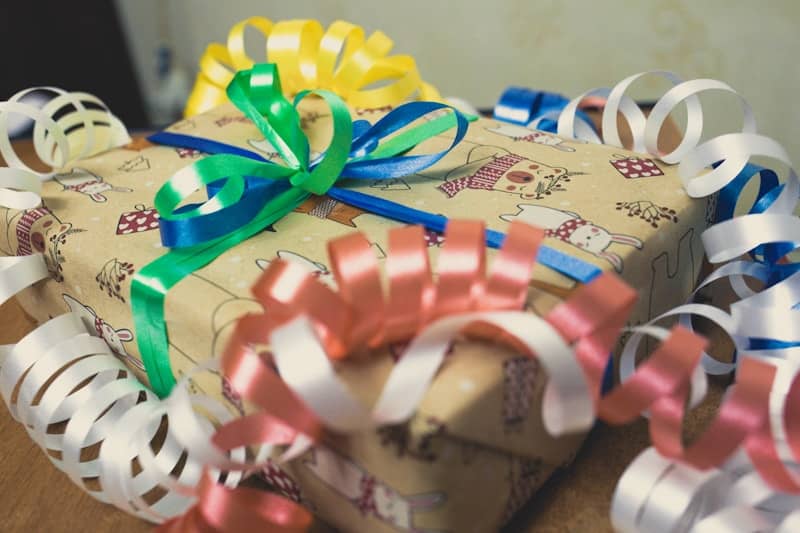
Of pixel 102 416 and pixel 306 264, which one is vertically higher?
pixel 306 264

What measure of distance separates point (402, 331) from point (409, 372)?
37mm

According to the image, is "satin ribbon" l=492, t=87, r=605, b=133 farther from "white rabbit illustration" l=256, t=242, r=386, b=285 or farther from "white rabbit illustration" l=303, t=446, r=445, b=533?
"white rabbit illustration" l=303, t=446, r=445, b=533

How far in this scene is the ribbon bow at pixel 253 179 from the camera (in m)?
0.50

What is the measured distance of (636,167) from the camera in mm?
584

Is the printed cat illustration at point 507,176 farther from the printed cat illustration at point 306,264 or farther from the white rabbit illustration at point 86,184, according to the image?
the white rabbit illustration at point 86,184

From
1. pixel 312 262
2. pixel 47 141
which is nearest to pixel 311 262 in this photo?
pixel 312 262

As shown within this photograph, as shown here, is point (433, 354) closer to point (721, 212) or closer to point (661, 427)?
point (661, 427)

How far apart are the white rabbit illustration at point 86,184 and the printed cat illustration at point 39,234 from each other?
0.12ft

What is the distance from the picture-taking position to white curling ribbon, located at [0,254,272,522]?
1.52 feet

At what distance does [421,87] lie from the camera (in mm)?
801

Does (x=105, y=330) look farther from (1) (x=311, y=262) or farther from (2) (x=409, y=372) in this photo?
(2) (x=409, y=372)

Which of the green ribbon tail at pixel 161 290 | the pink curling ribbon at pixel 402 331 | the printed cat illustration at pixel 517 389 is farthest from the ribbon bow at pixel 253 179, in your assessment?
the printed cat illustration at pixel 517 389

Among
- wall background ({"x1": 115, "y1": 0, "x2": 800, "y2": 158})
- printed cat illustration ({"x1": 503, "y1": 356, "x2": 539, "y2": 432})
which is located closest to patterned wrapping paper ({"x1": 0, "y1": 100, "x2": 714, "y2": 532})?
printed cat illustration ({"x1": 503, "y1": 356, "x2": 539, "y2": 432})

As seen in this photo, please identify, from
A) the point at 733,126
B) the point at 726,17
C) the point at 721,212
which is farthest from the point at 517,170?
the point at 726,17
